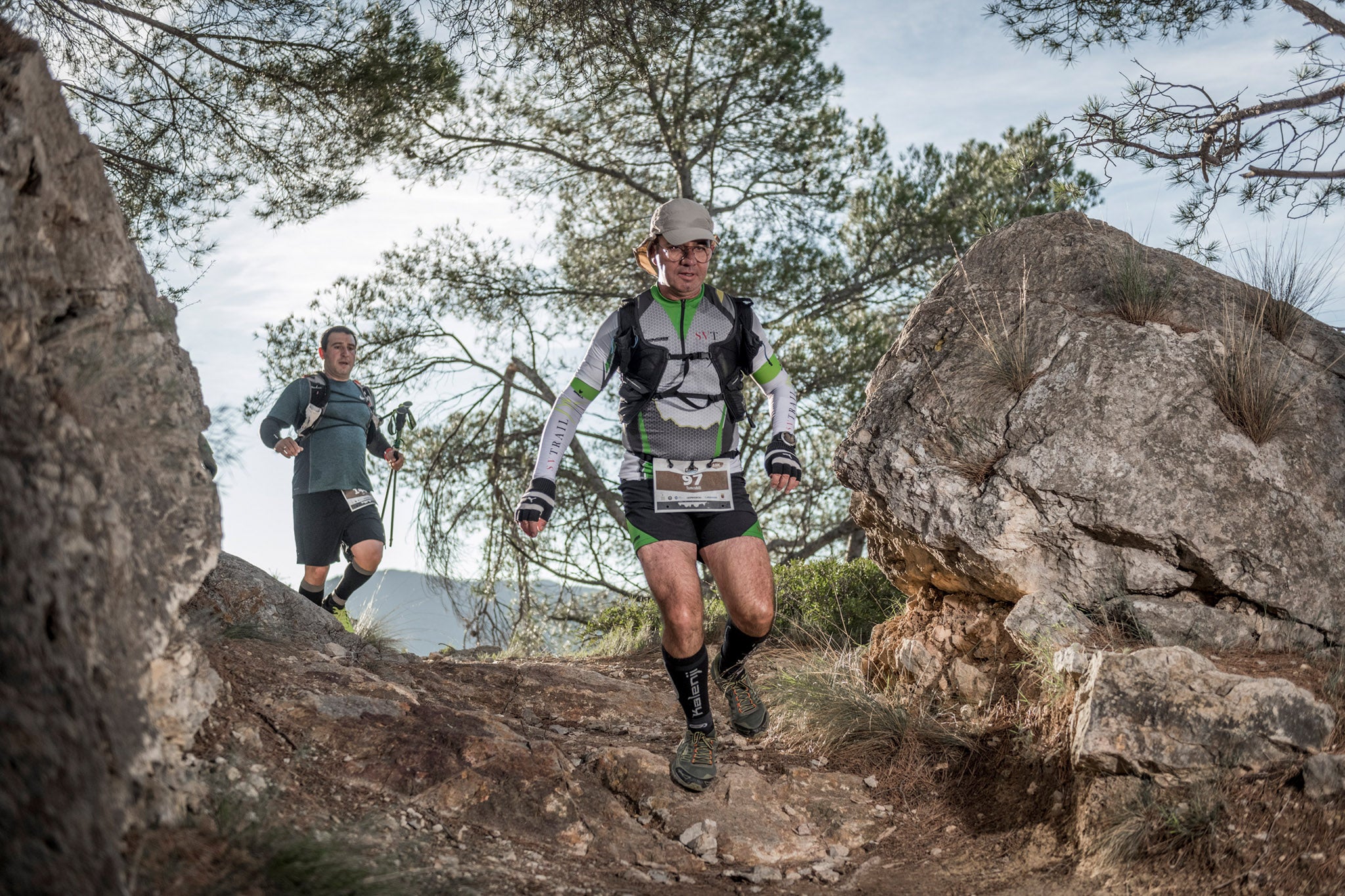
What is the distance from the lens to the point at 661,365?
14.8ft

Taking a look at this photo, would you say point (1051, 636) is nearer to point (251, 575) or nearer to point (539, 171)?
point (251, 575)

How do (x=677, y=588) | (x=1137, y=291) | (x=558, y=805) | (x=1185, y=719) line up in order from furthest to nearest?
(x=1137, y=291) → (x=677, y=588) → (x=558, y=805) → (x=1185, y=719)

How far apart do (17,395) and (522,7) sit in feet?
18.0

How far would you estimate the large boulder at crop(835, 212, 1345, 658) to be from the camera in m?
4.42

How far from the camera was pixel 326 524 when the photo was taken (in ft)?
22.8

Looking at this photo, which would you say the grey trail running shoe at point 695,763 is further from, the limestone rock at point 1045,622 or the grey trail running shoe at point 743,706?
the limestone rock at point 1045,622

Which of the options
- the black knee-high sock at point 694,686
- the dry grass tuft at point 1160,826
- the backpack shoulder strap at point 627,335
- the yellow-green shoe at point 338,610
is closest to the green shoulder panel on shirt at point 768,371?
the backpack shoulder strap at point 627,335

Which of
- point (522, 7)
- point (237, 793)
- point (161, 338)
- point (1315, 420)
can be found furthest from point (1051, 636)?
point (522, 7)

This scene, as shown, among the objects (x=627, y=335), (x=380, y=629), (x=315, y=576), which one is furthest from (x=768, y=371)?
(x=380, y=629)

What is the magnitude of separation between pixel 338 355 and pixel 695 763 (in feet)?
14.1

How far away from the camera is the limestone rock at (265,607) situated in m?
5.20

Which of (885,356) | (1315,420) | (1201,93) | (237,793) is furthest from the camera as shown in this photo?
(1201,93)

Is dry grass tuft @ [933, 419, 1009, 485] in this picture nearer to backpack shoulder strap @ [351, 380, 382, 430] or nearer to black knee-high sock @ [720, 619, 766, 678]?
black knee-high sock @ [720, 619, 766, 678]

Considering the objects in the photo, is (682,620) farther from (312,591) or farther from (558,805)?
(312,591)
